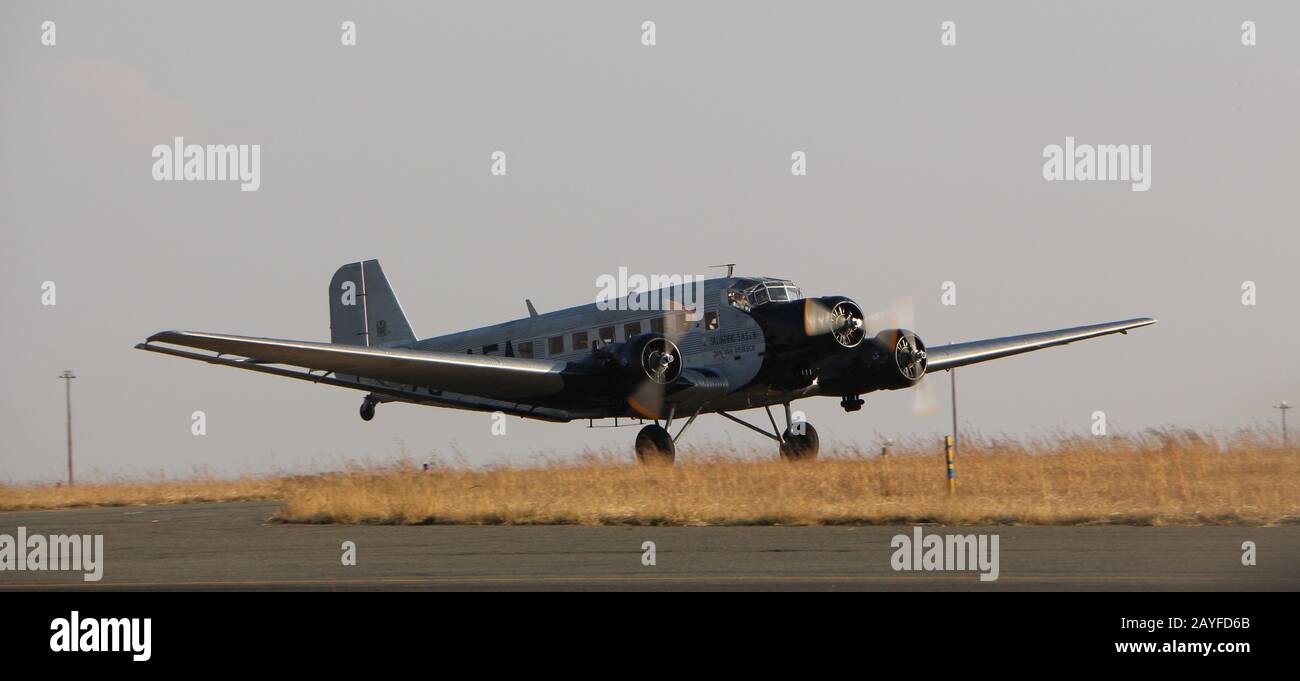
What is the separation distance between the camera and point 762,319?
3025 centimetres

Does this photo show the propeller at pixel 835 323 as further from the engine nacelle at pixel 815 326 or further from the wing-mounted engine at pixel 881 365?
the wing-mounted engine at pixel 881 365

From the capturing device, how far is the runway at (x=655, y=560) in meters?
13.0

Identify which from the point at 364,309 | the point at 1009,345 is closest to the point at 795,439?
the point at 1009,345

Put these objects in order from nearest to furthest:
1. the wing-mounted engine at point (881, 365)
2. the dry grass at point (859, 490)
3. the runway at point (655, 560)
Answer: the runway at point (655, 560) < the dry grass at point (859, 490) < the wing-mounted engine at point (881, 365)

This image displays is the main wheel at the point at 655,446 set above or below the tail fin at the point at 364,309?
below

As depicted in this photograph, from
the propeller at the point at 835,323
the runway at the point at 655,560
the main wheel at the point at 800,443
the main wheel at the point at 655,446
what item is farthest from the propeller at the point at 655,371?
the runway at the point at 655,560

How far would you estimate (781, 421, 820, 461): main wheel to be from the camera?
31453mm

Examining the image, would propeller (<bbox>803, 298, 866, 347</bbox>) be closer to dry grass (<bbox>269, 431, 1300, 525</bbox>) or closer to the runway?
dry grass (<bbox>269, 431, 1300, 525</bbox>)

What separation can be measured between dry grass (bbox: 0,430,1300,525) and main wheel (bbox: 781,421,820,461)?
716mm

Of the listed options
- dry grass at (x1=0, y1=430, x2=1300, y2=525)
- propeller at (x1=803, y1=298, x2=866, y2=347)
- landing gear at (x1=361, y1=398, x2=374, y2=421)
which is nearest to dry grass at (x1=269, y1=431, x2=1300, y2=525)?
dry grass at (x1=0, y1=430, x2=1300, y2=525)

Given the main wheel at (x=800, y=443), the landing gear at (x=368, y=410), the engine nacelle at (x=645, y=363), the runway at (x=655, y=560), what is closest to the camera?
the runway at (x=655, y=560)

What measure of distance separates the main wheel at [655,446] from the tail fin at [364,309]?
12052 mm
